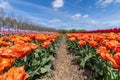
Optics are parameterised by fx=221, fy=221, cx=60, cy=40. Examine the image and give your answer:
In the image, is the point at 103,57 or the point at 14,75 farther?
the point at 103,57

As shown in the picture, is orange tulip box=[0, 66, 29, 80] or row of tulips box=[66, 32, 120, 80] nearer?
orange tulip box=[0, 66, 29, 80]

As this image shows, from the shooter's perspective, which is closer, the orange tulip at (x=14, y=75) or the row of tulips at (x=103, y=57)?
the orange tulip at (x=14, y=75)

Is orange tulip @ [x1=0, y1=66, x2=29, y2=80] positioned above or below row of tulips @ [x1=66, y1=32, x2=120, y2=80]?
above

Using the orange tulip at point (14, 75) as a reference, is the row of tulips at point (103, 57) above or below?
below

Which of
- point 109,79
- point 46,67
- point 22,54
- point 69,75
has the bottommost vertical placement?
point 69,75

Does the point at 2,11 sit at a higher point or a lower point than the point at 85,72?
higher

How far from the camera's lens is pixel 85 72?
27.9 ft

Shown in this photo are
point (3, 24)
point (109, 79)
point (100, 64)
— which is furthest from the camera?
point (3, 24)

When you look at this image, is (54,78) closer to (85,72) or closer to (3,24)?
(85,72)

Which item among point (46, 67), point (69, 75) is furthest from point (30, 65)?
point (69, 75)

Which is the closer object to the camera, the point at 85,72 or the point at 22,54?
the point at 22,54

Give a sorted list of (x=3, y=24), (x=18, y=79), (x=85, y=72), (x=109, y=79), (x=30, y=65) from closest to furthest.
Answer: (x=18, y=79) → (x=109, y=79) → (x=30, y=65) → (x=85, y=72) → (x=3, y=24)

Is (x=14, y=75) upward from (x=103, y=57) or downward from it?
upward

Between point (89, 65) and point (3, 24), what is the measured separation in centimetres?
3667
